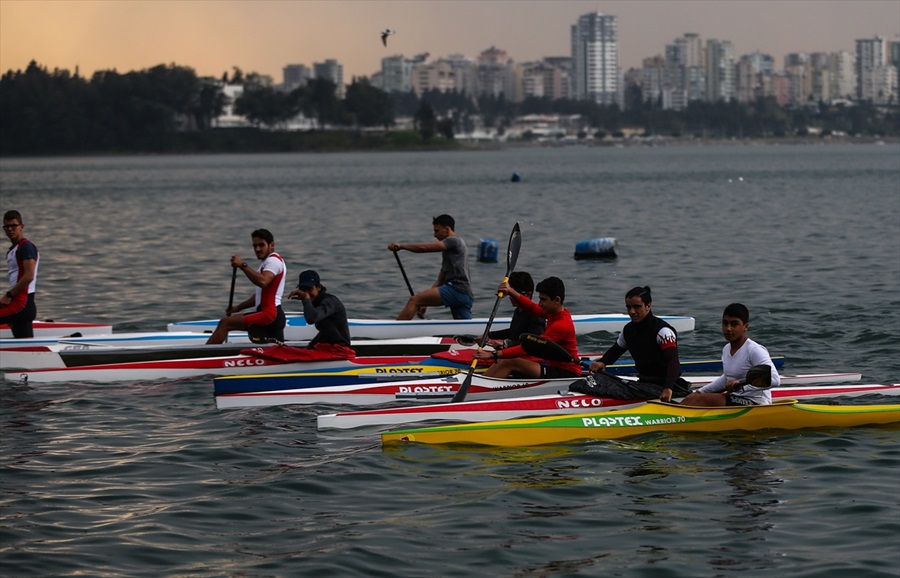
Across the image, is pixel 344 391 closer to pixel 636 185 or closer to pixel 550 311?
pixel 550 311

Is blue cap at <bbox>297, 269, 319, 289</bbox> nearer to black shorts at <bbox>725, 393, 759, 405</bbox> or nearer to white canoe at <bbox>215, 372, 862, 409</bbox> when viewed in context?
white canoe at <bbox>215, 372, 862, 409</bbox>

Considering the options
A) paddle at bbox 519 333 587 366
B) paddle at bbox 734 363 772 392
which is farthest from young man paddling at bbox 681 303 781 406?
paddle at bbox 519 333 587 366

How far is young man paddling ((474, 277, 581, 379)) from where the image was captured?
14984 millimetres

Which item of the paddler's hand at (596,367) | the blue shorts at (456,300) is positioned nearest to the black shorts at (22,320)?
the blue shorts at (456,300)

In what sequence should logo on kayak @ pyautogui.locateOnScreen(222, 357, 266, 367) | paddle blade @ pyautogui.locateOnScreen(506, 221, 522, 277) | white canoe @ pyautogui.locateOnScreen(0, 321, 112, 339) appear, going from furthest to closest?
1. white canoe @ pyautogui.locateOnScreen(0, 321, 112, 339)
2. paddle blade @ pyautogui.locateOnScreen(506, 221, 522, 277)
3. logo on kayak @ pyautogui.locateOnScreen(222, 357, 266, 367)

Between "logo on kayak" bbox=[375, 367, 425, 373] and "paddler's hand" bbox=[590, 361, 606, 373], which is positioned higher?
"paddler's hand" bbox=[590, 361, 606, 373]

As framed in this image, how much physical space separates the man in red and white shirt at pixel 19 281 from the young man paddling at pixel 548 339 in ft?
23.7

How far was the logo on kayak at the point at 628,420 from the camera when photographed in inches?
552

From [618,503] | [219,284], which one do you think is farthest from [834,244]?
[618,503]

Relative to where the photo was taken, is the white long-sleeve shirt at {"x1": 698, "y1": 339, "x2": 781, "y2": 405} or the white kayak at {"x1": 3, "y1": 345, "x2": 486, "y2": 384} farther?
the white kayak at {"x1": 3, "y1": 345, "x2": 486, "y2": 384}

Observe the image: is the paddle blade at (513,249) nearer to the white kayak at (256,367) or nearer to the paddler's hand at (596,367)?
the white kayak at (256,367)

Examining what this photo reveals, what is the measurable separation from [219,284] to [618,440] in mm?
20228

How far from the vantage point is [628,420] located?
1403cm

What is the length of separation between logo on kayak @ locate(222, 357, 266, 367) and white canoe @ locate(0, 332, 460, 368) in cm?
33
